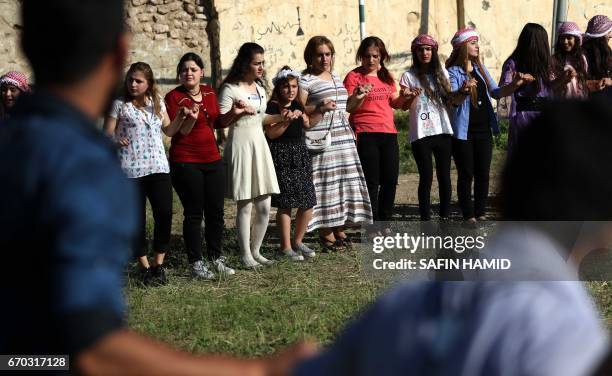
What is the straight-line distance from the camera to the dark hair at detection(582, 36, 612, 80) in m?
8.77

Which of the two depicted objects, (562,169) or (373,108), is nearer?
(562,169)

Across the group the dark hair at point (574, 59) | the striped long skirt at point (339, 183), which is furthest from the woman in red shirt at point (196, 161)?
the dark hair at point (574, 59)

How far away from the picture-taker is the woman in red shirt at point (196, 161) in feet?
23.4

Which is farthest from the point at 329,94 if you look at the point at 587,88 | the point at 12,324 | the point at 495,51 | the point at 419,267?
the point at 495,51

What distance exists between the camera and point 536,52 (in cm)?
846

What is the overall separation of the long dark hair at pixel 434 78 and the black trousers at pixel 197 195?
83.0 inches

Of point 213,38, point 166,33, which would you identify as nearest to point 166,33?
point 166,33

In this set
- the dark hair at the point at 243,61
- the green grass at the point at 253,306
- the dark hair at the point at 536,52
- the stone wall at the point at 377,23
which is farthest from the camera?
the stone wall at the point at 377,23

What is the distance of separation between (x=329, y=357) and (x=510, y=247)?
352 millimetres

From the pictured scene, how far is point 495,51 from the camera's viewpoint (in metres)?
15.8

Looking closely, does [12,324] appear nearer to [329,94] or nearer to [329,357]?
[329,357]

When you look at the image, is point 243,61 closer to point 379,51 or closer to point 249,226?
point 249,226

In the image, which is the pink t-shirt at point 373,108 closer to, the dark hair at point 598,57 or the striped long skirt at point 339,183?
the striped long skirt at point 339,183

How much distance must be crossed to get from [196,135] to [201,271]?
0.97 meters
